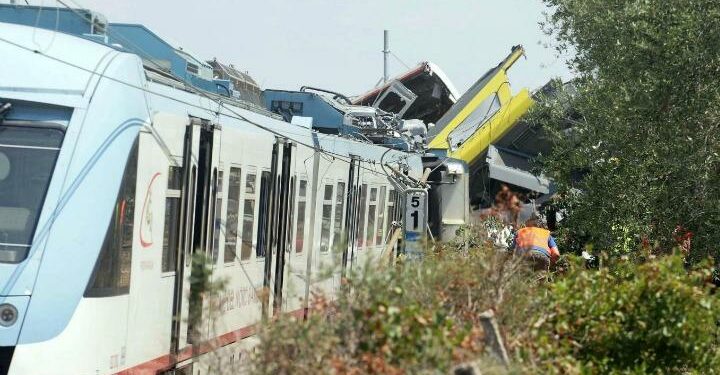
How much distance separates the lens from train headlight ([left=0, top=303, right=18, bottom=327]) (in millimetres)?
8242

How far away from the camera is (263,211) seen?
13.0 metres

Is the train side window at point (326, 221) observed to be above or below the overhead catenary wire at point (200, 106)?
below

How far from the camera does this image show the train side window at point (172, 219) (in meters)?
10.2

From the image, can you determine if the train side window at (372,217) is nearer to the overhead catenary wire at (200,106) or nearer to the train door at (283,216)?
the overhead catenary wire at (200,106)

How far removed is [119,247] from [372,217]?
10549mm

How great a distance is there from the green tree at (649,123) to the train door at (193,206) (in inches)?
172

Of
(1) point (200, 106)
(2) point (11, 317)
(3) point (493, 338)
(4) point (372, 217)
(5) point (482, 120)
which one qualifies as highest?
(5) point (482, 120)

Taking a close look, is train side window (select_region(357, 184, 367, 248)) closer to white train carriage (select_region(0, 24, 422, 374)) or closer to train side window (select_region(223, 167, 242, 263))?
train side window (select_region(223, 167, 242, 263))

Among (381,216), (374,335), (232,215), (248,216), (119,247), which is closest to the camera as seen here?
(374,335)

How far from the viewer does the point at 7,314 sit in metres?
8.27

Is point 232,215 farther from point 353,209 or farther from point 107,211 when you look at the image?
point 353,209

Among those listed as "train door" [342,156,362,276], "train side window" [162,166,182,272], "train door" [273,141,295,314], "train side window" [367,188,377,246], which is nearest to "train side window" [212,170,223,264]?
"train side window" [162,166,182,272]

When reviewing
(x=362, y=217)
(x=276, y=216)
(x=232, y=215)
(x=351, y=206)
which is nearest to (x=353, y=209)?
(x=351, y=206)

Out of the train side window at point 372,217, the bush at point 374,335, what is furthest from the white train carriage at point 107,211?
the train side window at point 372,217
